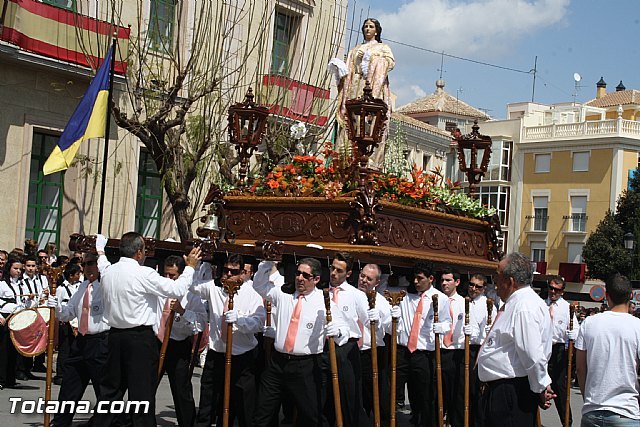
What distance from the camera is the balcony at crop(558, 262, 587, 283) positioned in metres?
55.1

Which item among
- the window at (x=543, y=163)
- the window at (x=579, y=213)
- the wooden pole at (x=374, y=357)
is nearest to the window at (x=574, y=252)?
the window at (x=579, y=213)

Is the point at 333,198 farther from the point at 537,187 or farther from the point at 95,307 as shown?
the point at 537,187

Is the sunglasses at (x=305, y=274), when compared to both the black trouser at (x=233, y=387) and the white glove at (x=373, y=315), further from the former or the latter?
the black trouser at (x=233, y=387)

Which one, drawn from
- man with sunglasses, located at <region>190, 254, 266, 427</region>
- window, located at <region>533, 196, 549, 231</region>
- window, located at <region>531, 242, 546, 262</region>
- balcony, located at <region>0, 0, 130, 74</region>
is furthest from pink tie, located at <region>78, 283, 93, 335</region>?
window, located at <region>531, 242, 546, 262</region>

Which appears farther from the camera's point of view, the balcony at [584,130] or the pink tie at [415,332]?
the balcony at [584,130]

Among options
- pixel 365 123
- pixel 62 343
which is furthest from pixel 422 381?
pixel 62 343

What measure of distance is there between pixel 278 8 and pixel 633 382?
61.7 feet

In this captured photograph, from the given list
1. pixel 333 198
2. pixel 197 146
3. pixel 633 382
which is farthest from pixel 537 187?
pixel 633 382

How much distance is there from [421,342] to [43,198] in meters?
11.5

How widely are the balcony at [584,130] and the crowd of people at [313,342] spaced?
4590 centimetres

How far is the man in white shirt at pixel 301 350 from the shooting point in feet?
29.6

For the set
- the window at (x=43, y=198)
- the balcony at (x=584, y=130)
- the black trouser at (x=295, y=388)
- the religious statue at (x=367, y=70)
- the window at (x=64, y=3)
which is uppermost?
the balcony at (x=584, y=130)

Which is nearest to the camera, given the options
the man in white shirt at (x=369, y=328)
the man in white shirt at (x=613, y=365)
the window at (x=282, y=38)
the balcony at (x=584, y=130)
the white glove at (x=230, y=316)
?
the man in white shirt at (x=613, y=365)

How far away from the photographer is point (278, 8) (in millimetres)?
24734
